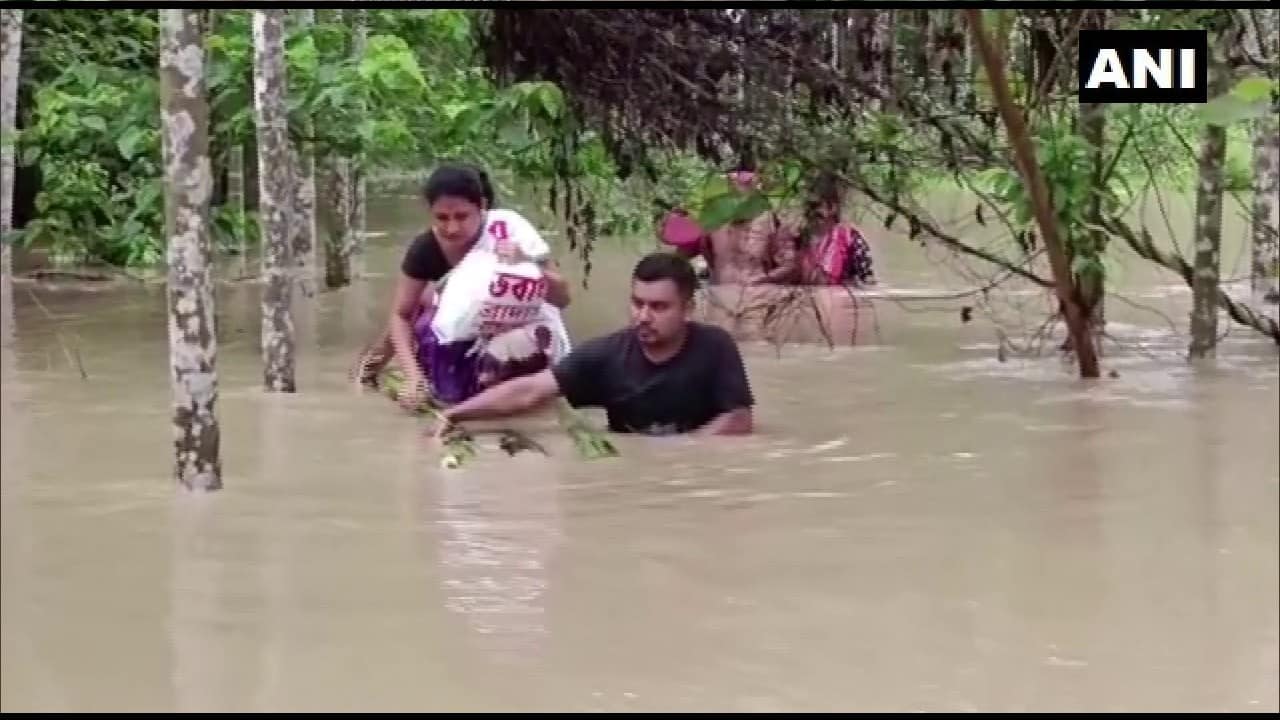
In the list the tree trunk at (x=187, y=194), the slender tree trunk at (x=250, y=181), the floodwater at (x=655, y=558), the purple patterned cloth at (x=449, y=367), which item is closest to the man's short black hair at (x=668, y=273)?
the floodwater at (x=655, y=558)

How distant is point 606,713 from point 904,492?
2182mm

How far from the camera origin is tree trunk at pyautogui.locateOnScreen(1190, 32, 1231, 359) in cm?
658

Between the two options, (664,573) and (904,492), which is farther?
(904,492)

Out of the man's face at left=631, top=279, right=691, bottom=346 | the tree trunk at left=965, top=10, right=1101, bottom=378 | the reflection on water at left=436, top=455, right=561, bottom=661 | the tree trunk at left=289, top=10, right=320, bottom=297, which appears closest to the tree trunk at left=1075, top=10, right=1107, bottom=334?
the tree trunk at left=965, top=10, right=1101, bottom=378

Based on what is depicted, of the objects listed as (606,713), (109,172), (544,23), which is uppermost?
(544,23)

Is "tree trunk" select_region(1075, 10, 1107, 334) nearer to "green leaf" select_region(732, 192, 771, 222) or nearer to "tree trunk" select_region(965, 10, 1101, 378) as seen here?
"tree trunk" select_region(965, 10, 1101, 378)

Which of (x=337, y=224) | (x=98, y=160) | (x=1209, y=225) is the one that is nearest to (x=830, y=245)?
(x=1209, y=225)

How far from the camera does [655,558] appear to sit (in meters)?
4.57

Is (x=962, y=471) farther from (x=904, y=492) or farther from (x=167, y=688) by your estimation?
(x=167, y=688)

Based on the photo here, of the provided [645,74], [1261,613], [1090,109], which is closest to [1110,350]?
[1090,109]

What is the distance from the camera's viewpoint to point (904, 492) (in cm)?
544

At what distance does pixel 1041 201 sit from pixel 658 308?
5.34 feet

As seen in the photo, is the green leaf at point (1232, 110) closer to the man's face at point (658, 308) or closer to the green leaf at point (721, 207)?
the man's face at point (658, 308)

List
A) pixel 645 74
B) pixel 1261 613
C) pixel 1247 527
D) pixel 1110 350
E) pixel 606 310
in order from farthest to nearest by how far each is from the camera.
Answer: pixel 606 310 → pixel 1110 350 → pixel 645 74 → pixel 1247 527 → pixel 1261 613
